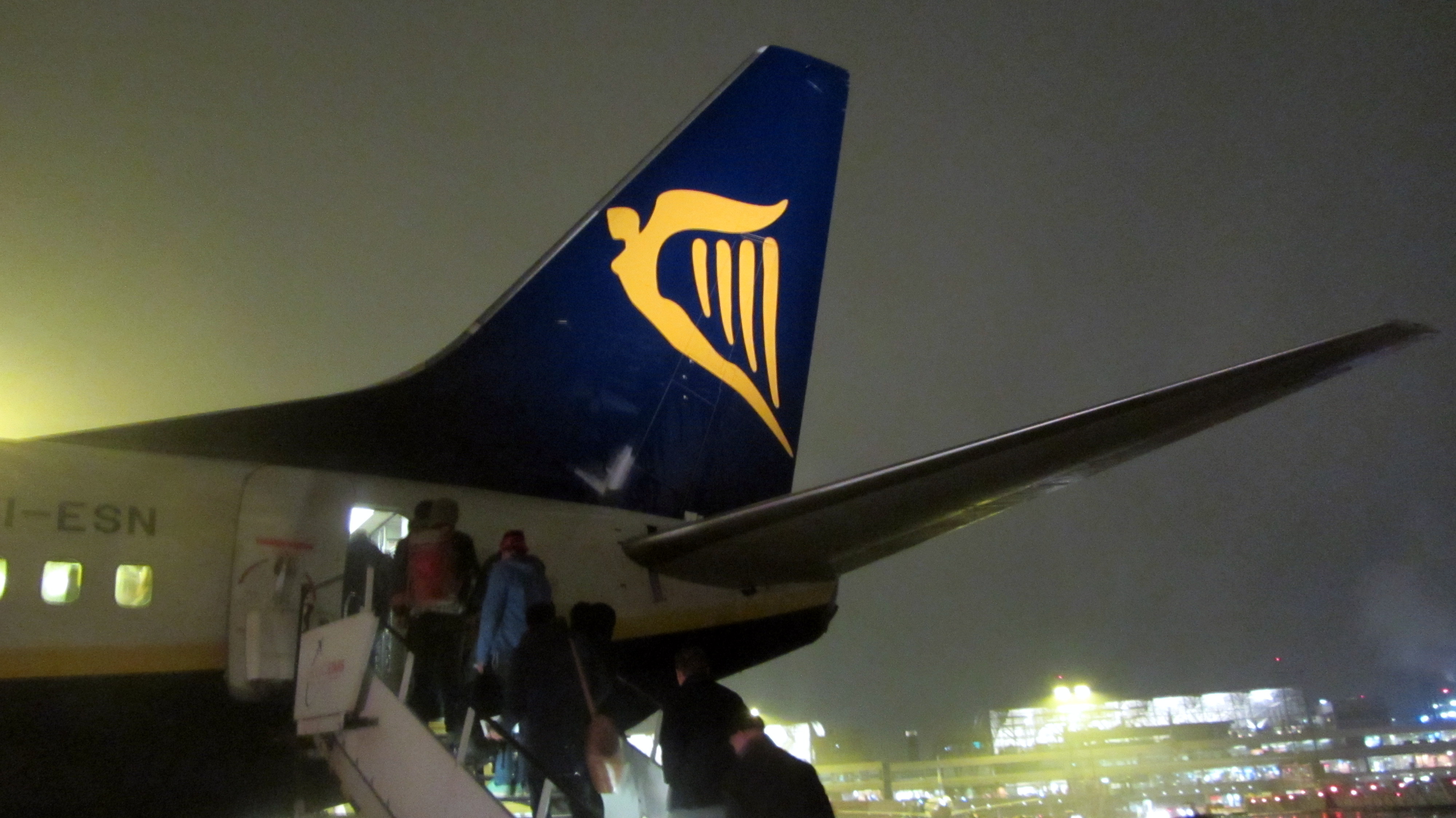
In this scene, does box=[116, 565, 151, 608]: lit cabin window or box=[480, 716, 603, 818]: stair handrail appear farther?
box=[116, 565, 151, 608]: lit cabin window

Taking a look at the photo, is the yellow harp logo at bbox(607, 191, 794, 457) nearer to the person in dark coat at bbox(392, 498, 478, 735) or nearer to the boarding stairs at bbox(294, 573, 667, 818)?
the person in dark coat at bbox(392, 498, 478, 735)

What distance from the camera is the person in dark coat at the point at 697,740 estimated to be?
13.6ft

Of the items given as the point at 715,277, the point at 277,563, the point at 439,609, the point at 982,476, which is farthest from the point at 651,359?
the point at 982,476

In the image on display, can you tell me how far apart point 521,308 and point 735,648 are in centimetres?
289

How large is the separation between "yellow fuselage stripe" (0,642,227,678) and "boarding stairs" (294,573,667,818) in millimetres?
431

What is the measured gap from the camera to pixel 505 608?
547 centimetres

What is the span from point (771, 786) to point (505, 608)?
8.01 feet

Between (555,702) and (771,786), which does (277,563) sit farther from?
(771,786)

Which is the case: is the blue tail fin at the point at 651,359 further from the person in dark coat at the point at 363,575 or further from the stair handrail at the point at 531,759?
the stair handrail at the point at 531,759

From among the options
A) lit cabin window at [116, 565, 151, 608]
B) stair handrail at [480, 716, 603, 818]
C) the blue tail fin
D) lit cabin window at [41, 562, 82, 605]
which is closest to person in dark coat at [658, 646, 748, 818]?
stair handrail at [480, 716, 603, 818]

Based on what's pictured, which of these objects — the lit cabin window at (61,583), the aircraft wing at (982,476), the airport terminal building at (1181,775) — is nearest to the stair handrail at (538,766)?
the aircraft wing at (982,476)

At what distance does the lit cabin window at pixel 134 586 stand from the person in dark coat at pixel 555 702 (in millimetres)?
1857

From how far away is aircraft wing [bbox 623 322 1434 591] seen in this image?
15.3ft

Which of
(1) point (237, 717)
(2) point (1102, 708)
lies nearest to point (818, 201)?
(1) point (237, 717)
